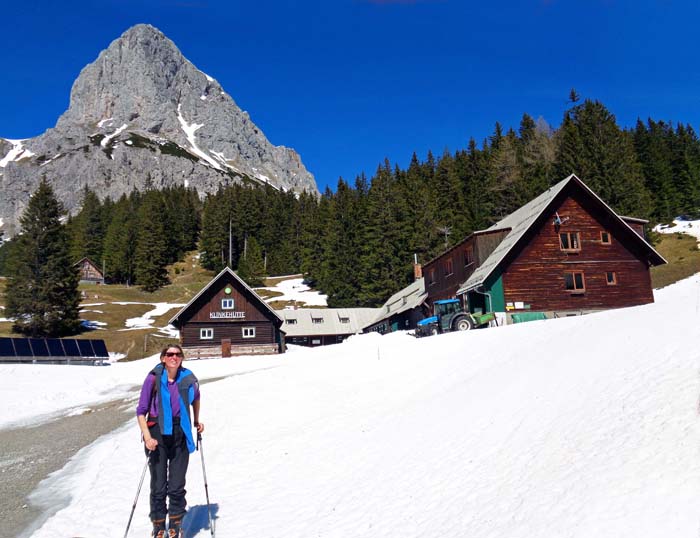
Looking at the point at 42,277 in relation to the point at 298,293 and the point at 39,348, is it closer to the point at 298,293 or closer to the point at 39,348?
the point at 39,348

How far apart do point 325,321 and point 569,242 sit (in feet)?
122

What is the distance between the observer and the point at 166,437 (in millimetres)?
7094

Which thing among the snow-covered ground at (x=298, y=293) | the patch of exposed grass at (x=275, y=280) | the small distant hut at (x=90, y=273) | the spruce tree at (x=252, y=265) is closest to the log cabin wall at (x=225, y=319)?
the snow-covered ground at (x=298, y=293)

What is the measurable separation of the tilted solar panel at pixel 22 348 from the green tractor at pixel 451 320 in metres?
29.7

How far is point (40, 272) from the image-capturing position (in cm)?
6081

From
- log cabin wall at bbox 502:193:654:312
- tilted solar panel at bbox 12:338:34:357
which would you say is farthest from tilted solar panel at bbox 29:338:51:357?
log cabin wall at bbox 502:193:654:312

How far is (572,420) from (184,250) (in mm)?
121904

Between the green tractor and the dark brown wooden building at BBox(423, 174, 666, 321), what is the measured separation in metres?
2.38

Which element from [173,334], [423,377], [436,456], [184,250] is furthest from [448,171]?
[436,456]

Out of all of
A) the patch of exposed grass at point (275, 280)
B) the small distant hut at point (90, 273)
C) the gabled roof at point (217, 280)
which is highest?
the small distant hut at point (90, 273)

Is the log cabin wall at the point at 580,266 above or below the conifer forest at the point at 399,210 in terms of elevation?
below

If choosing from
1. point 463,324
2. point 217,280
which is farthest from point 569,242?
point 217,280

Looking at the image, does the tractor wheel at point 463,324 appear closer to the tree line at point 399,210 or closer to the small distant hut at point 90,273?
the tree line at point 399,210

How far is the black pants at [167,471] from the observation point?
6.98 m
